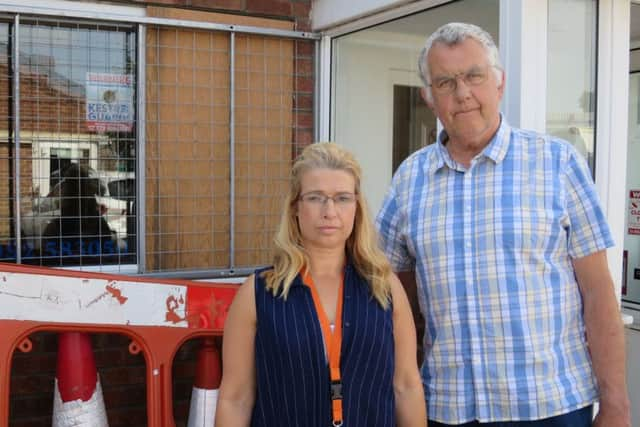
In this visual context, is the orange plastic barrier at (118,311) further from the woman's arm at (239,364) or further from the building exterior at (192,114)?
the woman's arm at (239,364)

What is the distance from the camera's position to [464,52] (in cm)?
Answer: 195

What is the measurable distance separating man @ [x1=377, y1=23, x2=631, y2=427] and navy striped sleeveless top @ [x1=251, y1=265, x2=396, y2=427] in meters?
0.23

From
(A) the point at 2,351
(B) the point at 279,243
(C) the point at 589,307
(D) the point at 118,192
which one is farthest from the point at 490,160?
(D) the point at 118,192

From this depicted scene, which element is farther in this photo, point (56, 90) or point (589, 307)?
point (56, 90)

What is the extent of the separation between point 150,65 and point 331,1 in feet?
3.17

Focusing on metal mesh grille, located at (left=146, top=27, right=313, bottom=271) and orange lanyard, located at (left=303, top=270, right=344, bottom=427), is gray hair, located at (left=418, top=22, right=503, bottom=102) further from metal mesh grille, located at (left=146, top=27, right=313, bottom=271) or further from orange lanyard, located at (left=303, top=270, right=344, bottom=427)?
metal mesh grille, located at (left=146, top=27, right=313, bottom=271)

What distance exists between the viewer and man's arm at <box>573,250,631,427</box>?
6.23ft

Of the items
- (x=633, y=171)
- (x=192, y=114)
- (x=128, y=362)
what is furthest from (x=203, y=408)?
(x=633, y=171)

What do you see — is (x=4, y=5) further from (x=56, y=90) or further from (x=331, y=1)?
(x=331, y=1)

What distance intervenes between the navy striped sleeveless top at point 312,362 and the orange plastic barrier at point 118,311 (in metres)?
0.97

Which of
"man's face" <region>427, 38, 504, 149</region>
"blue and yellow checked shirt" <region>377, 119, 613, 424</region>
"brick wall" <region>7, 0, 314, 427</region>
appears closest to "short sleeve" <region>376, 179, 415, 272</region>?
"blue and yellow checked shirt" <region>377, 119, 613, 424</region>

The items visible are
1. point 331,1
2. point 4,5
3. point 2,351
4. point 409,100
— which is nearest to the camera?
point 2,351

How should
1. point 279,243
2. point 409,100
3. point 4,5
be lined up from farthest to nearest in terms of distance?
point 409,100, point 4,5, point 279,243

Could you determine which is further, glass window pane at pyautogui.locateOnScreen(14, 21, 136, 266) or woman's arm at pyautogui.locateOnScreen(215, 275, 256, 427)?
glass window pane at pyautogui.locateOnScreen(14, 21, 136, 266)
